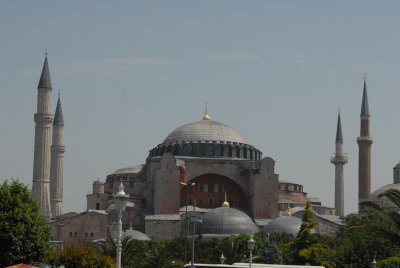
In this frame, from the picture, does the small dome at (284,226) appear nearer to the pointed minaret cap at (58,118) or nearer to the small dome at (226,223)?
the small dome at (226,223)

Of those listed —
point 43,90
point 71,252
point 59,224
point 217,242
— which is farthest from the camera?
point 43,90

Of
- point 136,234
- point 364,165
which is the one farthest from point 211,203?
point 364,165

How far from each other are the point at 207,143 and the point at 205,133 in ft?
4.80

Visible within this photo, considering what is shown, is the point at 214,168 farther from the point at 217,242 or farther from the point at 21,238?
the point at 21,238

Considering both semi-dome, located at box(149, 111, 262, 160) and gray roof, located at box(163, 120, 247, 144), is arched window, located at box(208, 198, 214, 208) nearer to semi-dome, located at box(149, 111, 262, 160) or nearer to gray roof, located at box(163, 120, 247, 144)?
semi-dome, located at box(149, 111, 262, 160)

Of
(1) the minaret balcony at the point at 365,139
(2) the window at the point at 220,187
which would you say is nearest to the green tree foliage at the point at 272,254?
(2) the window at the point at 220,187

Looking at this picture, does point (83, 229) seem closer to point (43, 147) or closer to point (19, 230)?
point (43, 147)

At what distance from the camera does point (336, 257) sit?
127 feet

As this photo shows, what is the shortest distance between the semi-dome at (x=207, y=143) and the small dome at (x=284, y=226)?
415 inches

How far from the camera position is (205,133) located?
76125 millimetres

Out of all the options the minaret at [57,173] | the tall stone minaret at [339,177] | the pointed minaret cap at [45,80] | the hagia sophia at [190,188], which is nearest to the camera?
the hagia sophia at [190,188]

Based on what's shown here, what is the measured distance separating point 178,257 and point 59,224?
2036cm

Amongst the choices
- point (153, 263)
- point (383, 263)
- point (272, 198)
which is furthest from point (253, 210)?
point (383, 263)

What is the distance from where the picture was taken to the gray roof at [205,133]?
7575 cm
